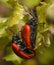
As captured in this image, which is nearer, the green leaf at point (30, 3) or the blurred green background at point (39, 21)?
the blurred green background at point (39, 21)

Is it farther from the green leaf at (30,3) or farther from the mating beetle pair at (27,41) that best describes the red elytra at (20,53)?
the green leaf at (30,3)

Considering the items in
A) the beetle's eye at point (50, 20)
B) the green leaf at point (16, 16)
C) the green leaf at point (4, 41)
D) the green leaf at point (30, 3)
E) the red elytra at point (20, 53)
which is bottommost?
the red elytra at point (20, 53)

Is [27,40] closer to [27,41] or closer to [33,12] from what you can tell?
[27,41]

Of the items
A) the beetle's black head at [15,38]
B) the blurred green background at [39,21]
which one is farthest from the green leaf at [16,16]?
the beetle's black head at [15,38]

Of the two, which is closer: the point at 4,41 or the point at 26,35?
the point at 26,35

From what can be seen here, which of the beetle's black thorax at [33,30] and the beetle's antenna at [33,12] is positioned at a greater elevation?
the beetle's antenna at [33,12]

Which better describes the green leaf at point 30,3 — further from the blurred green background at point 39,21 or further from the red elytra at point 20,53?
the red elytra at point 20,53

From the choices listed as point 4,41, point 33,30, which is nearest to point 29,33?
point 33,30

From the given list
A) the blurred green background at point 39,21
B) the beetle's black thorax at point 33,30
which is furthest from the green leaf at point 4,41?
the beetle's black thorax at point 33,30
